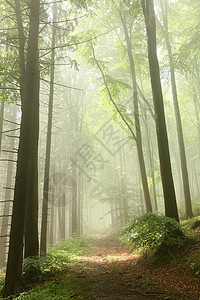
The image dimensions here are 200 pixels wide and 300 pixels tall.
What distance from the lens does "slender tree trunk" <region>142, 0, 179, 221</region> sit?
643 cm

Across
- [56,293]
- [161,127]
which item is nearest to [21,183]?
[56,293]

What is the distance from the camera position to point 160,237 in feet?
19.1

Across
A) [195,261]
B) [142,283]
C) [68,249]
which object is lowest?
[68,249]

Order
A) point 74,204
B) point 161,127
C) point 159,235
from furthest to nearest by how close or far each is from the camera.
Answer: point 74,204
point 161,127
point 159,235

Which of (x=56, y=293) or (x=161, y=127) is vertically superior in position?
(x=161, y=127)

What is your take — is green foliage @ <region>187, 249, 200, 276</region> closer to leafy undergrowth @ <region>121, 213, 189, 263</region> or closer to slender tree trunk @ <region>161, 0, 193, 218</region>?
leafy undergrowth @ <region>121, 213, 189, 263</region>

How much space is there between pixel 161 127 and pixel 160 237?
3530mm

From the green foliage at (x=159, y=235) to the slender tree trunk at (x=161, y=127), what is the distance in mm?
576

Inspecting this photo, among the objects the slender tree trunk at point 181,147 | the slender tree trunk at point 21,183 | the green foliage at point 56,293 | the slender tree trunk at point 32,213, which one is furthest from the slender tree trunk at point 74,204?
the green foliage at point 56,293

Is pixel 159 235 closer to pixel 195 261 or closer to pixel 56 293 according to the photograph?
pixel 195 261

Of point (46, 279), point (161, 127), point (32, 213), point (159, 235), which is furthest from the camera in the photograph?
point (161, 127)

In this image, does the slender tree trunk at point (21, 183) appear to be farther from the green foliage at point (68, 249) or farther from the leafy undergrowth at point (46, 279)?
the green foliage at point (68, 249)

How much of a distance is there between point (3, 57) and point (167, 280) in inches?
343

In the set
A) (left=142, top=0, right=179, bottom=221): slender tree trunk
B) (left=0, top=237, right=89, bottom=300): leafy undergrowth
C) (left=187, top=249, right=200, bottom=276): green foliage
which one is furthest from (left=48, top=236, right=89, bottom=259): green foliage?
(left=187, top=249, right=200, bottom=276): green foliage
